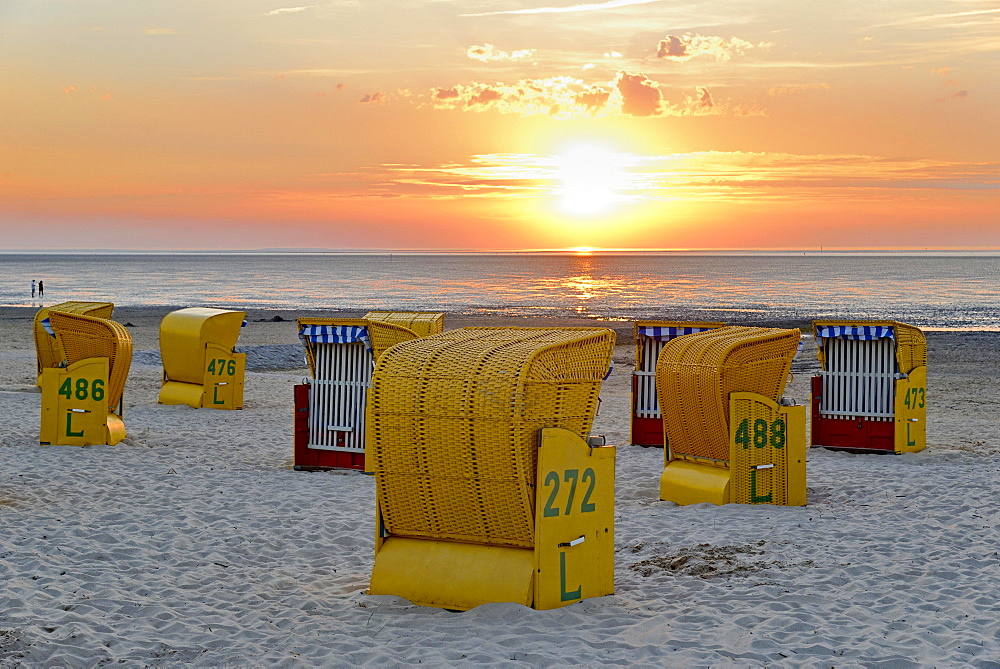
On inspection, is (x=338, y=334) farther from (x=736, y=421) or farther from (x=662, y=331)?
(x=736, y=421)

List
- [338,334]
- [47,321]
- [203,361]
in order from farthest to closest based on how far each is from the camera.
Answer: [203,361] < [47,321] < [338,334]

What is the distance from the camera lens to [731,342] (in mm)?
10469

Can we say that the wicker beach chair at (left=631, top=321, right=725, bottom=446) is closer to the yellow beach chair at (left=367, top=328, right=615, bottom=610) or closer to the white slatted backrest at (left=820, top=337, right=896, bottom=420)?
the white slatted backrest at (left=820, top=337, right=896, bottom=420)

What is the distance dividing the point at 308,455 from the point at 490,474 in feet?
22.2

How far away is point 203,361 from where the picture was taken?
1831 cm

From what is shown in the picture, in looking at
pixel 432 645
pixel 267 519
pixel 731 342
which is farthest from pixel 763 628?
pixel 267 519

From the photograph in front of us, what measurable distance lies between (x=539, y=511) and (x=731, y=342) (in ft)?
14.8

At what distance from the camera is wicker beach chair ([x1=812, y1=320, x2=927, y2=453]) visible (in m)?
14.1

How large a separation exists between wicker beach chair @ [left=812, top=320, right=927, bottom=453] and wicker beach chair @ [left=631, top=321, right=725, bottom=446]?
1892 millimetres

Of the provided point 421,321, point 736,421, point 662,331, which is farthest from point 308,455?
point 736,421

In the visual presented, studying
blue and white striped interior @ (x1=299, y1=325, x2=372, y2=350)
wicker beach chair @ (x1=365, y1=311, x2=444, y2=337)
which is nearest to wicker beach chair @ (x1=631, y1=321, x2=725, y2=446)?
wicker beach chair @ (x1=365, y1=311, x2=444, y2=337)

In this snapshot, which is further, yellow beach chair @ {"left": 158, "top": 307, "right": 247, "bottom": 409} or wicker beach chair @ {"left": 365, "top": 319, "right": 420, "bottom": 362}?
yellow beach chair @ {"left": 158, "top": 307, "right": 247, "bottom": 409}

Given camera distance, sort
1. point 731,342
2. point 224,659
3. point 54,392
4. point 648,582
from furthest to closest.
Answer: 1. point 54,392
2. point 731,342
3. point 648,582
4. point 224,659

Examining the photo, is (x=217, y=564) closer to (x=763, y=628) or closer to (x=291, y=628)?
(x=291, y=628)
